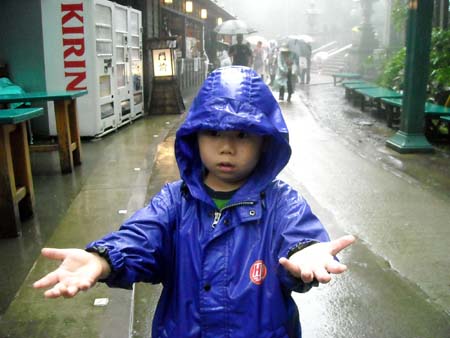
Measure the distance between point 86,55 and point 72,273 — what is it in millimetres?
8453

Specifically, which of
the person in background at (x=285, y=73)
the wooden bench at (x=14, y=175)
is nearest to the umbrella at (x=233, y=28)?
the person in background at (x=285, y=73)

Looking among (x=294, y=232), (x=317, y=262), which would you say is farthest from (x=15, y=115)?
(x=317, y=262)

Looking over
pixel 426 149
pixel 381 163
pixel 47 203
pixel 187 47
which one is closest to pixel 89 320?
pixel 47 203

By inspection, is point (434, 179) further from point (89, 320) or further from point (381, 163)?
point (89, 320)

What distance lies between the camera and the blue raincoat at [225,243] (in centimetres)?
181

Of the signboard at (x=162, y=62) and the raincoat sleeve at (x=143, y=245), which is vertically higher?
the signboard at (x=162, y=62)

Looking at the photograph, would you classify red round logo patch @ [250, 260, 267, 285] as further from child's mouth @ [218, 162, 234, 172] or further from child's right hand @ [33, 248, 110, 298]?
child's right hand @ [33, 248, 110, 298]

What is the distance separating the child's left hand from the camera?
154cm

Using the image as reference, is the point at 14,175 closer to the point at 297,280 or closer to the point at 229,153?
the point at 229,153

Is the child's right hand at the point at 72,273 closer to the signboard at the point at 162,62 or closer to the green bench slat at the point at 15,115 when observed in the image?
the green bench slat at the point at 15,115

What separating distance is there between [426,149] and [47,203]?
19.6ft

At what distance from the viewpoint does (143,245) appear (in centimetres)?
190

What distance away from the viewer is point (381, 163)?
805 cm

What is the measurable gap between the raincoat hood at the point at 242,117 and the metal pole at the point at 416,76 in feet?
23.3
